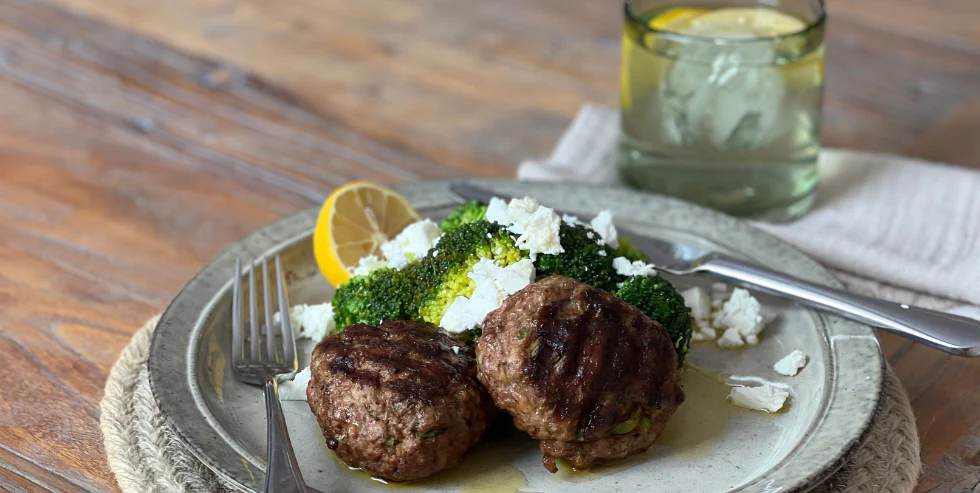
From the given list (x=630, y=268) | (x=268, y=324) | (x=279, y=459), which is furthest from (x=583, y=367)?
(x=268, y=324)

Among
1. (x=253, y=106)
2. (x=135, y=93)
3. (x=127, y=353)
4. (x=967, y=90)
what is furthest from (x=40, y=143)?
(x=967, y=90)

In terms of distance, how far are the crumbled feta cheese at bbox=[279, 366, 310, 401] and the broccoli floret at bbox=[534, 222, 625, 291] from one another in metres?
0.57

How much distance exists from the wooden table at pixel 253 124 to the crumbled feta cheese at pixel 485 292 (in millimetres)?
822

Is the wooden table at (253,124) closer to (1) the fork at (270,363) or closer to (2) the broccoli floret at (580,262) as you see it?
(1) the fork at (270,363)

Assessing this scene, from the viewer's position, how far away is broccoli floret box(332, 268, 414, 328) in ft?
7.41

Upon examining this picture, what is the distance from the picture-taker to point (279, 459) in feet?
6.06

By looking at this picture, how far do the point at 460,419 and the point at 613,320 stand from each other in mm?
358

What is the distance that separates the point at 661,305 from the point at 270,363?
0.91 metres

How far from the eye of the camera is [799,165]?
3.15 metres

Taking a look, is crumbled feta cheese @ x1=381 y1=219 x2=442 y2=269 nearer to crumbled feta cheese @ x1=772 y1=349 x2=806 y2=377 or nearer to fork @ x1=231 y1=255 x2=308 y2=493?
fork @ x1=231 y1=255 x2=308 y2=493

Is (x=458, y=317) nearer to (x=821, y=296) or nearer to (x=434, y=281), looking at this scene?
(x=434, y=281)

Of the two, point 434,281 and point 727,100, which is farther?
point 727,100

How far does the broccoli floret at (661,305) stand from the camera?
7.27 feet

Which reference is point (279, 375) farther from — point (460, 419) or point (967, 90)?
point (967, 90)
